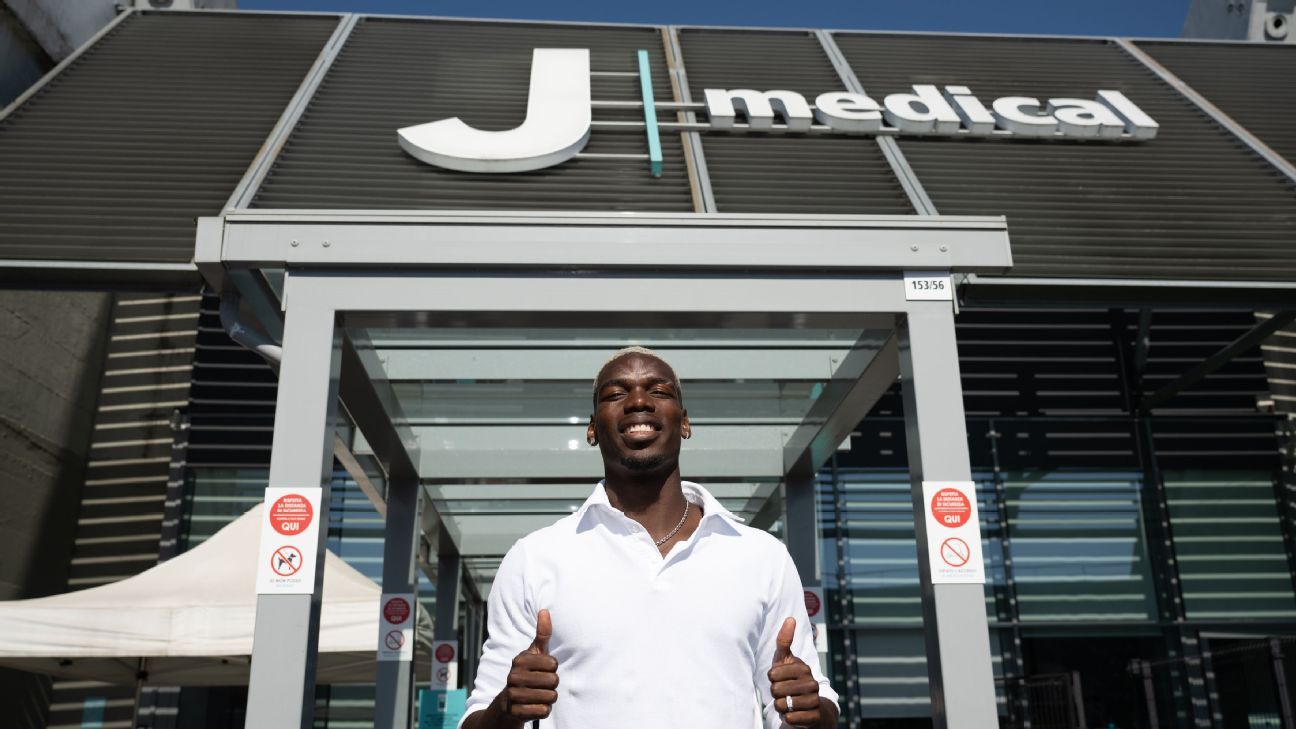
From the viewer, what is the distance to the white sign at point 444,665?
8.77 metres

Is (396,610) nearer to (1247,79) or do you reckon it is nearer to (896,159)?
(896,159)

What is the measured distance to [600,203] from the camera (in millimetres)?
5793

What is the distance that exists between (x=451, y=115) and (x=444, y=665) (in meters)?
4.42

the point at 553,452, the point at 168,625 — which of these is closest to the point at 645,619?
the point at 553,452

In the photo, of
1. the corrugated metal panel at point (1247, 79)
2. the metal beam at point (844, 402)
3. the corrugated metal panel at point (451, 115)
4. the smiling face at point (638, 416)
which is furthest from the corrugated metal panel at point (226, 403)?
the smiling face at point (638, 416)

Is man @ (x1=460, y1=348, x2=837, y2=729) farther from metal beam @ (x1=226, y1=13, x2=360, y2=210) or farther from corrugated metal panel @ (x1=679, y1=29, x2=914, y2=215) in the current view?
corrugated metal panel @ (x1=679, y1=29, x2=914, y2=215)

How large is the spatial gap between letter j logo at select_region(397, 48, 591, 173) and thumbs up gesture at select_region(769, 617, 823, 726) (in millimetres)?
4412

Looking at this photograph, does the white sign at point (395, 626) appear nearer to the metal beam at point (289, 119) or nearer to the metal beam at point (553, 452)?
the metal beam at point (553, 452)

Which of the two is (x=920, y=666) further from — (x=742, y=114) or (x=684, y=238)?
(x=684, y=238)

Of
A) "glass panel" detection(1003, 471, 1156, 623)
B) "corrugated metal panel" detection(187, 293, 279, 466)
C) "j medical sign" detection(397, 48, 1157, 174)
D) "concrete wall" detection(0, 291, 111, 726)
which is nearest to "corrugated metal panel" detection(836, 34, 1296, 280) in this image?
"j medical sign" detection(397, 48, 1157, 174)

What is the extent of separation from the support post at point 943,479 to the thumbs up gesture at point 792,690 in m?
1.97

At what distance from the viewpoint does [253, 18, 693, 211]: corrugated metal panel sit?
19.2 feet

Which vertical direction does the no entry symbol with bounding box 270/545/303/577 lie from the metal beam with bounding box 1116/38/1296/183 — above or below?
below

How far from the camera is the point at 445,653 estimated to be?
9.01 m
